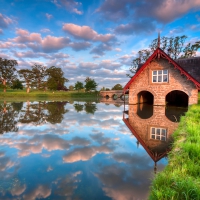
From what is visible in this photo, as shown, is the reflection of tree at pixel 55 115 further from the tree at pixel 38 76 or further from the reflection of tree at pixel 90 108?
the tree at pixel 38 76

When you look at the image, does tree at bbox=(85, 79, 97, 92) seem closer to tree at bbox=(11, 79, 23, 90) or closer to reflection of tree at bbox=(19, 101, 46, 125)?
tree at bbox=(11, 79, 23, 90)

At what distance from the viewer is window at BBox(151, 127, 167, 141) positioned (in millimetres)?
5773

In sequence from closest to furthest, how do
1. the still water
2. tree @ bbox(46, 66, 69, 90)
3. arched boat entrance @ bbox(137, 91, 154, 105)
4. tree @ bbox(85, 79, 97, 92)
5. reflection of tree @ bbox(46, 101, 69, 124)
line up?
the still water, reflection of tree @ bbox(46, 101, 69, 124), arched boat entrance @ bbox(137, 91, 154, 105), tree @ bbox(85, 79, 97, 92), tree @ bbox(46, 66, 69, 90)

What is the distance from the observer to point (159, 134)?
629cm

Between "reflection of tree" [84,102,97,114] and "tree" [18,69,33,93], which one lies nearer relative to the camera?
"reflection of tree" [84,102,97,114]

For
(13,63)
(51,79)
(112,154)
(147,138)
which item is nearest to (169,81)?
(147,138)

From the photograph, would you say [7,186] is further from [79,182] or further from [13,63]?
[13,63]

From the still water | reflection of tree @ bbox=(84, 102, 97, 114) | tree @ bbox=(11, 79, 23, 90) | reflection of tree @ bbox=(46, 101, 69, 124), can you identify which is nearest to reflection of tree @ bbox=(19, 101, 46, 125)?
reflection of tree @ bbox=(46, 101, 69, 124)

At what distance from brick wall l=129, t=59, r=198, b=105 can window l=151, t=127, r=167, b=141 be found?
11.4 meters

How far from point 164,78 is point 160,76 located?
1.61 feet

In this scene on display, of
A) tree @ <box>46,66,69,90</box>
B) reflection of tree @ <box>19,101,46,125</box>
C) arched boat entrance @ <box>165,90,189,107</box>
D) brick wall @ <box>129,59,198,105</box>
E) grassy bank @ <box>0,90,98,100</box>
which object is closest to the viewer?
reflection of tree @ <box>19,101,46,125</box>

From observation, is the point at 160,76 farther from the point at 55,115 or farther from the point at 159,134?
the point at 159,134

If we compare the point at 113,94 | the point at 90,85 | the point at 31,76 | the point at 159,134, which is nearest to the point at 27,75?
the point at 31,76

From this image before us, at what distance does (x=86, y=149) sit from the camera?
488 centimetres
